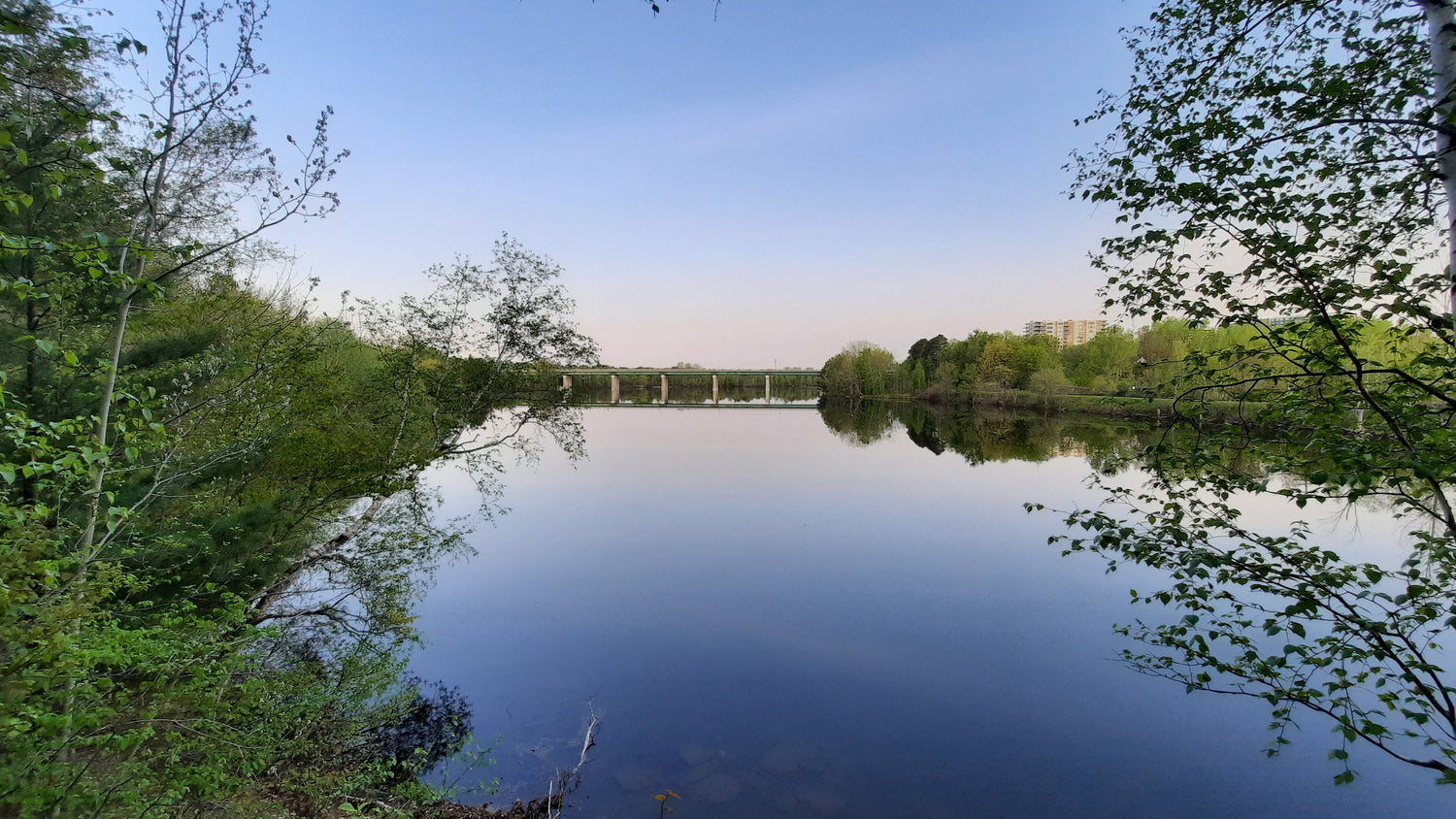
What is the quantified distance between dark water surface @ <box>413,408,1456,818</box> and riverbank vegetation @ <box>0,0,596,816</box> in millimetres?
1507

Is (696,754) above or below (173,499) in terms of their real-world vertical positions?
below

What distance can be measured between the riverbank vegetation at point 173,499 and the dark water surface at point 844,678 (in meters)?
1.51

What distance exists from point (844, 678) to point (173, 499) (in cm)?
808

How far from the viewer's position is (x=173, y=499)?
639 centimetres

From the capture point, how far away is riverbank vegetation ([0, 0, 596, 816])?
8.89 feet

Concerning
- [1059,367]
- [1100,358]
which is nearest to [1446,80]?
[1100,358]

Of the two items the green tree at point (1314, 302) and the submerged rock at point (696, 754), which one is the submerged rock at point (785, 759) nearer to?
the submerged rock at point (696, 754)

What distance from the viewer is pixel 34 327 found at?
584cm

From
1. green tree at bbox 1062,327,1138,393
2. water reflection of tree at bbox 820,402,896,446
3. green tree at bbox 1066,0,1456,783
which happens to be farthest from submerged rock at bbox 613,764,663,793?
green tree at bbox 1062,327,1138,393

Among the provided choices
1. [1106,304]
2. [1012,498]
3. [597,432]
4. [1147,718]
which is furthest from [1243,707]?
[597,432]

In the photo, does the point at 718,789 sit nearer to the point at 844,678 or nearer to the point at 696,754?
the point at 696,754

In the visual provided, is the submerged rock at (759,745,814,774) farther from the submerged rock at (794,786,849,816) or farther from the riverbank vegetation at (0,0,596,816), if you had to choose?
the riverbank vegetation at (0,0,596,816)

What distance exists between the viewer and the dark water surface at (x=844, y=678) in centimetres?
615

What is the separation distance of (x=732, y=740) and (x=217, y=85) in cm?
763
